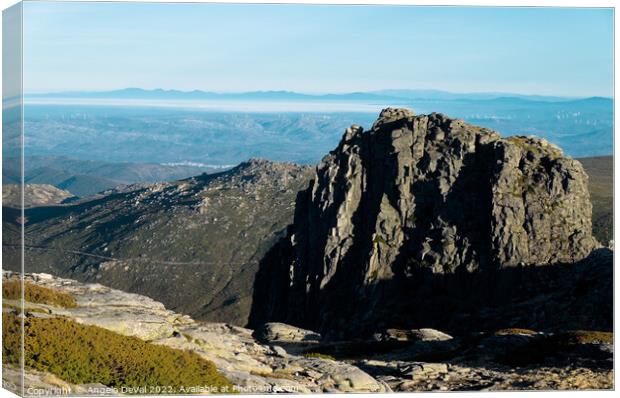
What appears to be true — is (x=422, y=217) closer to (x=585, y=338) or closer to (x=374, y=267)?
(x=374, y=267)

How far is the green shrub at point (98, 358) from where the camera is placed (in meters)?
34.6

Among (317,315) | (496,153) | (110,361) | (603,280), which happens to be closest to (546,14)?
(110,361)

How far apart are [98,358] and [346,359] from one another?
19086mm

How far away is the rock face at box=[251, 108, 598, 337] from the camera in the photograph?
312 feet

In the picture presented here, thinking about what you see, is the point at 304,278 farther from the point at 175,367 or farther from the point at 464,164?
the point at 175,367

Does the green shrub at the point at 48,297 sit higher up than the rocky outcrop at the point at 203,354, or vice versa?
the green shrub at the point at 48,297

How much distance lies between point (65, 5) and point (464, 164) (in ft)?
230

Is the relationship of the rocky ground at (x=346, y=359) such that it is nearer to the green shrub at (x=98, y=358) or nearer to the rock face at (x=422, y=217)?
the green shrub at (x=98, y=358)

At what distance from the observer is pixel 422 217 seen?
102 metres

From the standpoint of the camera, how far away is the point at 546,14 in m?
45.0

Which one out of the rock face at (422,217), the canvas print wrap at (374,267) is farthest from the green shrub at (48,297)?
the rock face at (422,217)

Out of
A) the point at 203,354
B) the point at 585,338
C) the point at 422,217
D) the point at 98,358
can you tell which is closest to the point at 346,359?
the point at 203,354

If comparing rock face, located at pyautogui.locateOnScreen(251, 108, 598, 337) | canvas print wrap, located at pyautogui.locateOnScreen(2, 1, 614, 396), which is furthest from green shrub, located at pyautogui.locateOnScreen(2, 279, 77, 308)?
rock face, located at pyautogui.locateOnScreen(251, 108, 598, 337)

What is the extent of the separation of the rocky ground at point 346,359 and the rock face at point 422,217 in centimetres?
4135
